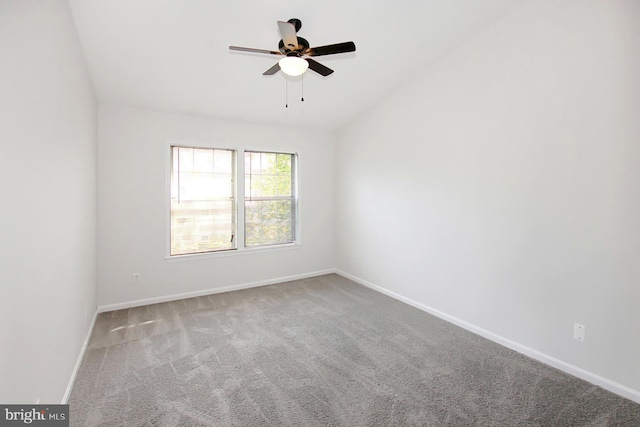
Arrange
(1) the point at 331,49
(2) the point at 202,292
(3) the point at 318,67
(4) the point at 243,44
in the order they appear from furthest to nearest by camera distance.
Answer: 1. (2) the point at 202,292
2. (4) the point at 243,44
3. (3) the point at 318,67
4. (1) the point at 331,49

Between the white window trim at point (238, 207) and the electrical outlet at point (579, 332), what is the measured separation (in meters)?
3.58

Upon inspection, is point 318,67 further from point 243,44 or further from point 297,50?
point 243,44

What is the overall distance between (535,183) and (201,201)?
3973 mm

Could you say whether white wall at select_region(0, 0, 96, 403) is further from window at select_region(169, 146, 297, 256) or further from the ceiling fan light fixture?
window at select_region(169, 146, 297, 256)

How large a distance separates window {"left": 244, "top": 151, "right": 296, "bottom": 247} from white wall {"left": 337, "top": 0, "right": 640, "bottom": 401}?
1894 millimetres

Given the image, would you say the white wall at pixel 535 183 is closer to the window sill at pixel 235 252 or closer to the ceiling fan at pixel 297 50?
the ceiling fan at pixel 297 50

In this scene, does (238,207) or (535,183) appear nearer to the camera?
(535,183)

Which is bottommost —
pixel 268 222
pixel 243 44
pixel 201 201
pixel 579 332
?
pixel 579 332

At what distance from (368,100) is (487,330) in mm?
3220

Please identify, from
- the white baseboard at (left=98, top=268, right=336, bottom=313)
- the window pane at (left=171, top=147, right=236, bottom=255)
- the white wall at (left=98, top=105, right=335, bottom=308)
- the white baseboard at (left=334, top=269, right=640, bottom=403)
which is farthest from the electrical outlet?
the window pane at (left=171, top=147, right=236, bottom=255)

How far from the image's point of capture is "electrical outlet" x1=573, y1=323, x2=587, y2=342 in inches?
93.0

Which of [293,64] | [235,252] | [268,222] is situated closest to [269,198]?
[268,222]

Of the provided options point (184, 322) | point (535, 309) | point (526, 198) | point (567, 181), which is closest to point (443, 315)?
point (535, 309)

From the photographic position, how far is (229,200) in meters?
4.50
